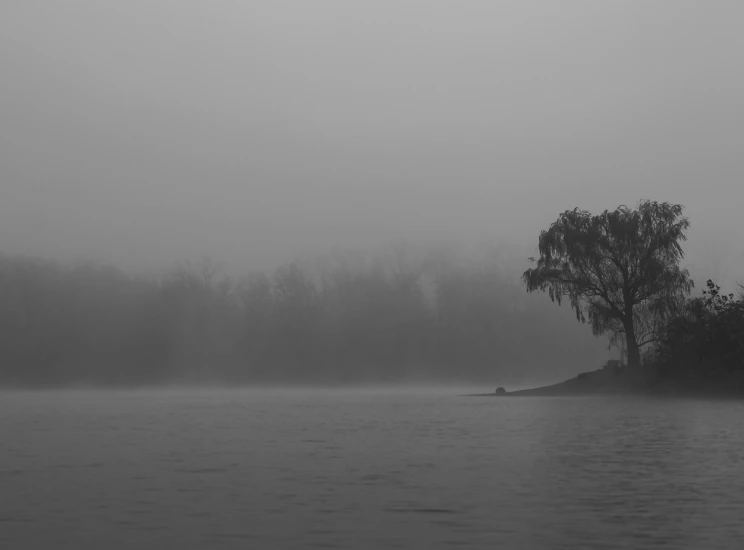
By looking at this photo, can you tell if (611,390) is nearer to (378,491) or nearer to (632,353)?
(632,353)

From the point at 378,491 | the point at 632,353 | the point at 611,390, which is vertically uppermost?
the point at 632,353

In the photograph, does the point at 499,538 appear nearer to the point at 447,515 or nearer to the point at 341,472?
the point at 447,515

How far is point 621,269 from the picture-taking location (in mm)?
56688

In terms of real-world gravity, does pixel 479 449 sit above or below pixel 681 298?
below

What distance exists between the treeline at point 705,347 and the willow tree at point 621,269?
145 cm

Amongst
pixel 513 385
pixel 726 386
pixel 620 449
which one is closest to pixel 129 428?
pixel 620 449

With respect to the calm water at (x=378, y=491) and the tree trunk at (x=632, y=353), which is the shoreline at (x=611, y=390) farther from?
the calm water at (x=378, y=491)

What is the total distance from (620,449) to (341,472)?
21.5 feet

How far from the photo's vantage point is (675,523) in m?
8.73

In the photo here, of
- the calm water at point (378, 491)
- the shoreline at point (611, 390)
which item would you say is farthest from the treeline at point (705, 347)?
the calm water at point (378, 491)

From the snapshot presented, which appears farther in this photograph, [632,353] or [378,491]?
[632,353]

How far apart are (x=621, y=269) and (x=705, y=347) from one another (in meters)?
7.76

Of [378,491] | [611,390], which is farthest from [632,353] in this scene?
[378,491]

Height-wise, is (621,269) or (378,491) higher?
(621,269)
